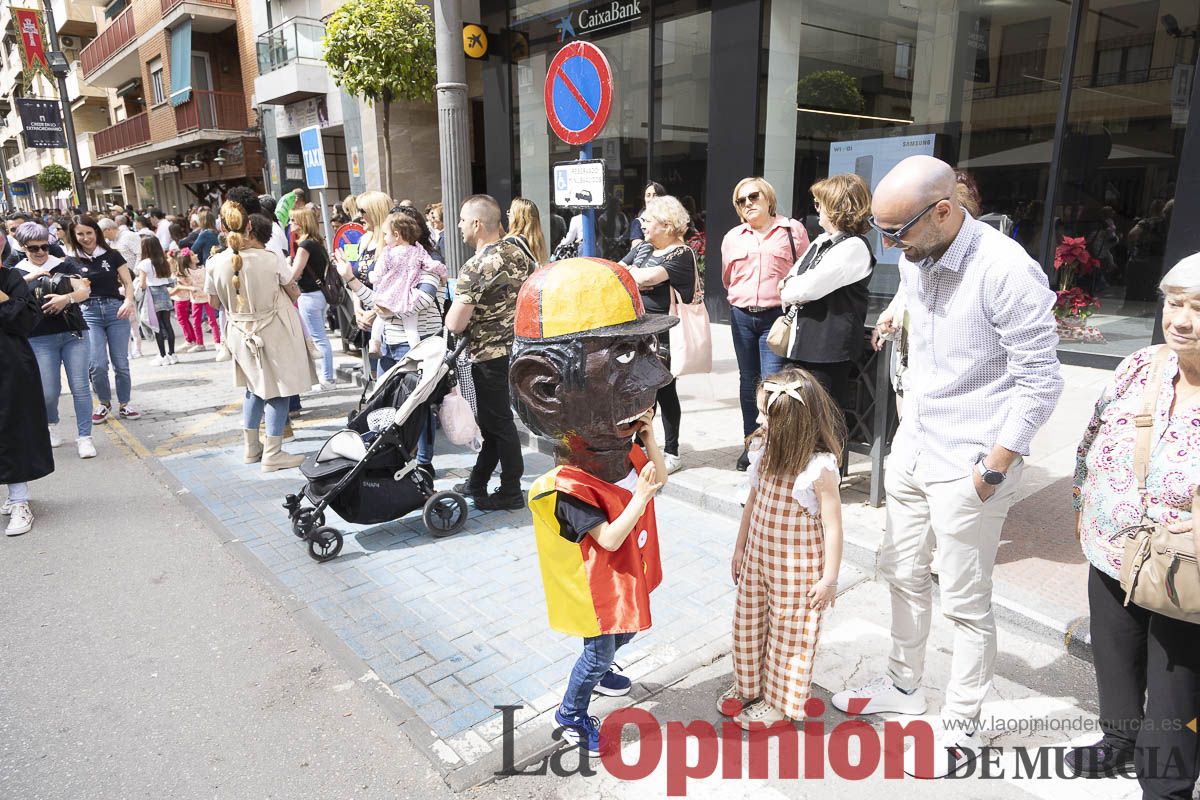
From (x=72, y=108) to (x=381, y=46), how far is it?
119ft

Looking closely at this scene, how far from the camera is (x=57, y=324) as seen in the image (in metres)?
6.07

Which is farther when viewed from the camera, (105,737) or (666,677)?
(666,677)

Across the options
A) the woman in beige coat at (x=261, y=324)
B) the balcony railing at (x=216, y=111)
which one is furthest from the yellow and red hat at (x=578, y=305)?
the balcony railing at (x=216, y=111)

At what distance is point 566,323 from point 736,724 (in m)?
1.73

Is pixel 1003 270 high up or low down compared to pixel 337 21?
down

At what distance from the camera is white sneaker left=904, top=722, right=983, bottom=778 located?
2578 mm

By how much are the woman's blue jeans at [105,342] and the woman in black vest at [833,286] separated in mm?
6558

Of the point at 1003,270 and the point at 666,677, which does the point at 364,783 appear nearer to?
the point at 666,677

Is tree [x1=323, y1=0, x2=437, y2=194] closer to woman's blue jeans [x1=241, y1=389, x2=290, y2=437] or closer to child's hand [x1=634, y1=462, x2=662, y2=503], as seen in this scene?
woman's blue jeans [x1=241, y1=389, x2=290, y2=437]

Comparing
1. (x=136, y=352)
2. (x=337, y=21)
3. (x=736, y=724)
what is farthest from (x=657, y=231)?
(x=136, y=352)

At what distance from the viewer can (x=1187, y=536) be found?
2.02 m

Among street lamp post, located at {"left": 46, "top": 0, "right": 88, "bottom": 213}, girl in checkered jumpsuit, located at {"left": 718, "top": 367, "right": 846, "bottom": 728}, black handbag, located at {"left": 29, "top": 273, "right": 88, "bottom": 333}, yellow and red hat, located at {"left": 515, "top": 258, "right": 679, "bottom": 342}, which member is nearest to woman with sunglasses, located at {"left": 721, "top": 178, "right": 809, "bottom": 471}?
girl in checkered jumpsuit, located at {"left": 718, "top": 367, "right": 846, "bottom": 728}

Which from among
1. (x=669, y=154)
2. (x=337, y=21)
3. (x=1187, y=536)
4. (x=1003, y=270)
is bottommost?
(x=1187, y=536)

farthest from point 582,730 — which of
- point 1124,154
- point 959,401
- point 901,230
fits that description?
point 1124,154
